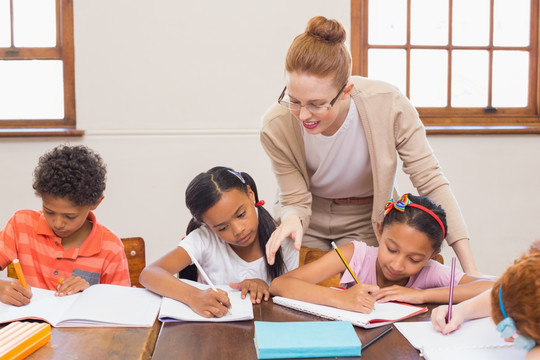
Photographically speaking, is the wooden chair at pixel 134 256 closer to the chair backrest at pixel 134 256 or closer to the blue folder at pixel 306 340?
the chair backrest at pixel 134 256

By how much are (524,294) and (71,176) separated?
1.36 meters

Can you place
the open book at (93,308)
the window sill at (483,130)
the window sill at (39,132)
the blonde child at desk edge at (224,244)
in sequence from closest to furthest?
the open book at (93,308), the blonde child at desk edge at (224,244), the window sill at (39,132), the window sill at (483,130)

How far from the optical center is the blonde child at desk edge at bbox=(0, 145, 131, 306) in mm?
1755

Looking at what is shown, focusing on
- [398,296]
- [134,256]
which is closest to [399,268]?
[398,296]

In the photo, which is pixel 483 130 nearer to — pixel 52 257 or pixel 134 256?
pixel 134 256

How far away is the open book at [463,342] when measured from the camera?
3.46 ft

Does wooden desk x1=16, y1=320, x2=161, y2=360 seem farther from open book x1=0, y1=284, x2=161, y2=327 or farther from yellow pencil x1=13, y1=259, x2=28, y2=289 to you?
yellow pencil x1=13, y1=259, x2=28, y2=289

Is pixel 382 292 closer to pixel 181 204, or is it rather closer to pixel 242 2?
pixel 181 204

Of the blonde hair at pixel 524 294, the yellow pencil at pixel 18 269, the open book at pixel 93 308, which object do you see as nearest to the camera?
the blonde hair at pixel 524 294

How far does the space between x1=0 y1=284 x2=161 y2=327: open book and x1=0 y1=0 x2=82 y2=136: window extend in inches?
76.7

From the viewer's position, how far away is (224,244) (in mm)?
1896

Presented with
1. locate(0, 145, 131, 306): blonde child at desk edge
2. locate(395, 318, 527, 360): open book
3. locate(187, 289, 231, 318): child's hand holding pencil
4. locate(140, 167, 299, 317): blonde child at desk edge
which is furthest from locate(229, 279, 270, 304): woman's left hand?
locate(0, 145, 131, 306): blonde child at desk edge

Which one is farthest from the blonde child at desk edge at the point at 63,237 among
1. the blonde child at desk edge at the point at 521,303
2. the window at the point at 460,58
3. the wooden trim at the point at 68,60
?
the window at the point at 460,58

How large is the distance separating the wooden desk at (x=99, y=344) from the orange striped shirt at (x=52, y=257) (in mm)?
611
